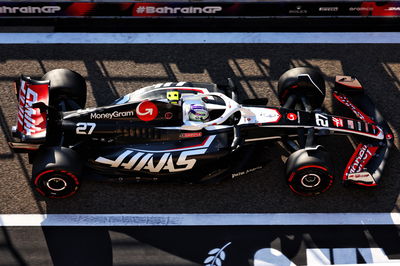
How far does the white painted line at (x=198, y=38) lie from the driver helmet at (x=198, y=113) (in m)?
3.40

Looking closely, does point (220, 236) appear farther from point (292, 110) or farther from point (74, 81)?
point (74, 81)

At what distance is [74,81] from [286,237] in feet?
15.6

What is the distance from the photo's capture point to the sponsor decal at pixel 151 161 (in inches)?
342

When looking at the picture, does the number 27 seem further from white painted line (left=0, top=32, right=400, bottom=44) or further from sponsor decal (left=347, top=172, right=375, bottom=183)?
sponsor decal (left=347, top=172, right=375, bottom=183)

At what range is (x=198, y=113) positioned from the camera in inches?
344

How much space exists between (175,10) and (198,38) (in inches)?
35.8

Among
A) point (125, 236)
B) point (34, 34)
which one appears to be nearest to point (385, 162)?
point (125, 236)

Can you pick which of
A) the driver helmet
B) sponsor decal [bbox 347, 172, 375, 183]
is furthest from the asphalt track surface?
the driver helmet

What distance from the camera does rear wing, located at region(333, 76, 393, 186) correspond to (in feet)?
28.2

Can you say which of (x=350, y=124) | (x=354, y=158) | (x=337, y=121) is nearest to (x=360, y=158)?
(x=354, y=158)

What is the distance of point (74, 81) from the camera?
9.49 m

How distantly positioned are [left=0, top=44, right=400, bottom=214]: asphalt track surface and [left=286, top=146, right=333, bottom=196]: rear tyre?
35 centimetres

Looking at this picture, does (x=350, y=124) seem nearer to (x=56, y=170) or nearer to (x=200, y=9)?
(x=200, y=9)

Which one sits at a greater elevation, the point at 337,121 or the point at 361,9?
the point at 361,9
